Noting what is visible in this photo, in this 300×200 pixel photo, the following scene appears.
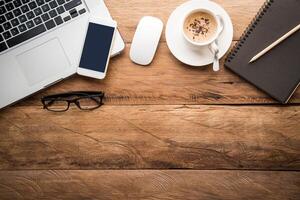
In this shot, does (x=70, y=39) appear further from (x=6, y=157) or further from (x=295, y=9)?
(x=295, y=9)

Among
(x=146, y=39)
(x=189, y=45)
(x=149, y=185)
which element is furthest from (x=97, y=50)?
(x=149, y=185)

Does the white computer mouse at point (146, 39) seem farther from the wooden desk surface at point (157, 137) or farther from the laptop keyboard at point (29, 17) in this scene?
the laptop keyboard at point (29, 17)

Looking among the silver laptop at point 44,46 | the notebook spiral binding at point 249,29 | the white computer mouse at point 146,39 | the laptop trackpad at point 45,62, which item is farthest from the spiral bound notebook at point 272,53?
the laptop trackpad at point 45,62

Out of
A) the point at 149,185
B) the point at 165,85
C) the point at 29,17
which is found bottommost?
the point at 149,185

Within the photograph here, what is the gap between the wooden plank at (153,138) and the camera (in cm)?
102

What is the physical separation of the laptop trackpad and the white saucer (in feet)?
0.92

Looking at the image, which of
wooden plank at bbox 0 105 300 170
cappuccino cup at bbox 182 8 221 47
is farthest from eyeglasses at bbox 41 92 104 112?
cappuccino cup at bbox 182 8 221 47

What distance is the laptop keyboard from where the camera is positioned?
0.99m

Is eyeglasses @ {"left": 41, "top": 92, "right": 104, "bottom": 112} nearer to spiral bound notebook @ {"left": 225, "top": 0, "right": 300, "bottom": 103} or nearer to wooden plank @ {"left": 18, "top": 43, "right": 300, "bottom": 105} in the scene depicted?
wooden plank @ {"left": 18, "top": 43, "right": 300, "bottom": 105}

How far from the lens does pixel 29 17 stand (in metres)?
1.00

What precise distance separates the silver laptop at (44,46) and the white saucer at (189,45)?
0.44 feet

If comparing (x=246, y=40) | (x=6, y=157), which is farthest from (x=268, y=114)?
(x=6, y=157)

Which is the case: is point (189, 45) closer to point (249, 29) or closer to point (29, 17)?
point (249, 29)

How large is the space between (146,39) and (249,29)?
26 centimetres
